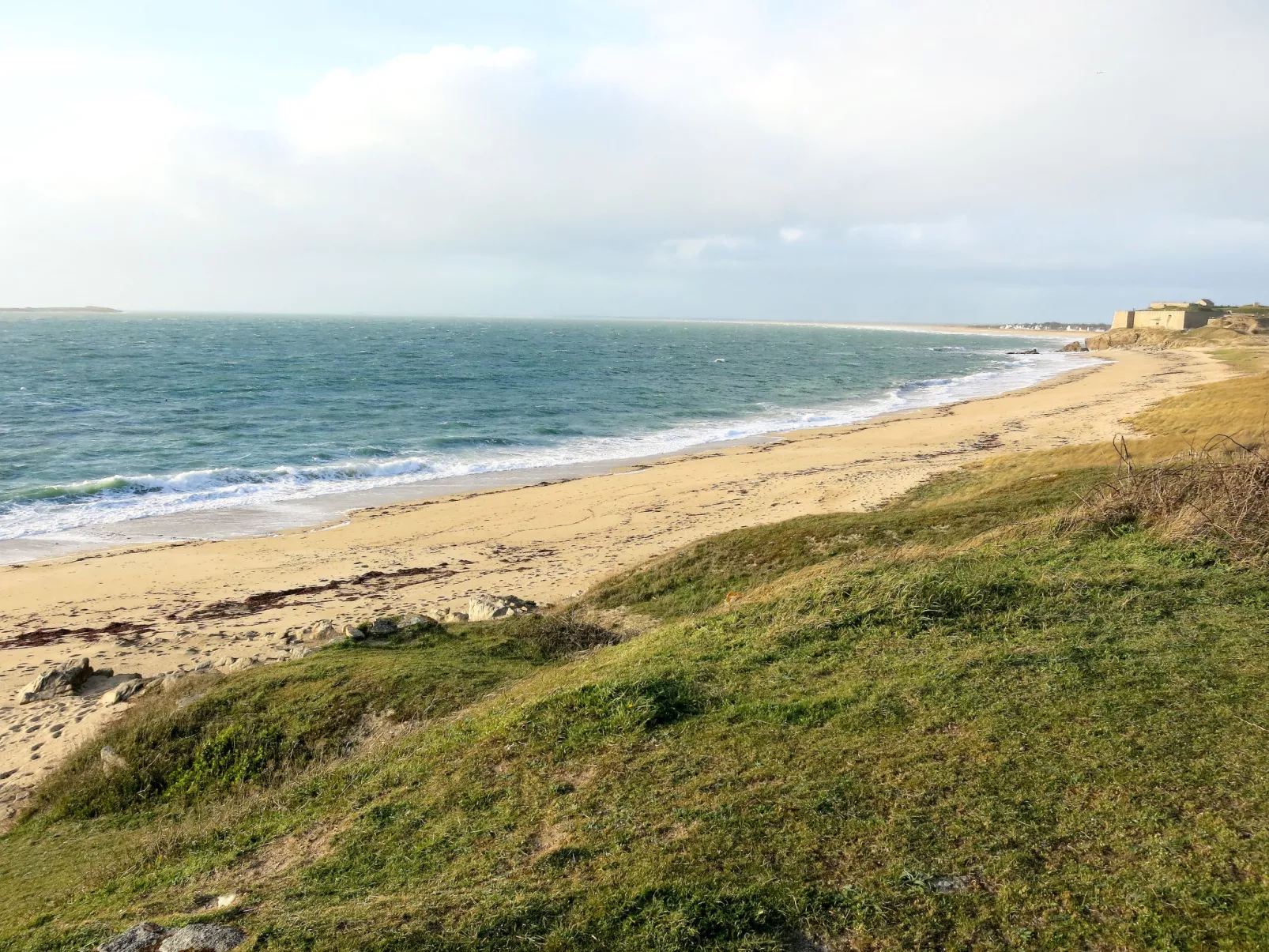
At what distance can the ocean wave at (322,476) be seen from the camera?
2423 cm

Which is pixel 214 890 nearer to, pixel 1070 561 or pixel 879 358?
pixel 1070 561

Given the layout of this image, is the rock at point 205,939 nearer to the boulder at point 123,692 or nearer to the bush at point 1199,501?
the boulder at point 123,692

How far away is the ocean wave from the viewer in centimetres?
2423

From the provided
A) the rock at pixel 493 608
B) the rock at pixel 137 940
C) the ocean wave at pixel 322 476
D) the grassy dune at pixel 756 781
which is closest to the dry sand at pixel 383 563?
the rock at pixel 493 608

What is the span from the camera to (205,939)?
167 inches

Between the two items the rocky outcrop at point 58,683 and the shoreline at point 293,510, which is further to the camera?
the shoreline at point 293,510

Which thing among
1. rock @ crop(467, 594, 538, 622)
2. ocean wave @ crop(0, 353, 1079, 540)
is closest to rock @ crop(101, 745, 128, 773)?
rock @ crop(467, 594, 538, 622)

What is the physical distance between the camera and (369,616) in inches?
572

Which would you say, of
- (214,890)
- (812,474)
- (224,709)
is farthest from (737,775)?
(812,474)

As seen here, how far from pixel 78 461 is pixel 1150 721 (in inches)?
1385

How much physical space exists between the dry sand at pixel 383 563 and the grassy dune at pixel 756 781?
323 cm

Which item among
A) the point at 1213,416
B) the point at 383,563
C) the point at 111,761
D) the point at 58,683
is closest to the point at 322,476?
the point at 383,563

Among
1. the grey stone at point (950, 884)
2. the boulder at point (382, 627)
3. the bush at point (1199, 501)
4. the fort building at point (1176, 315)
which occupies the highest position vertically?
the fort building at point (1176, 315)

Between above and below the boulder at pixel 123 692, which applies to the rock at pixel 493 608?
above
